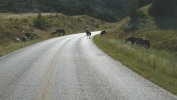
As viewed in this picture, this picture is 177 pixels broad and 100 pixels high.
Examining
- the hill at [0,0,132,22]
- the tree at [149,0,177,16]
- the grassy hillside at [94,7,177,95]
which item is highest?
the hill at [0,0,132,22]

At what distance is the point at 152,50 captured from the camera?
83.0ft

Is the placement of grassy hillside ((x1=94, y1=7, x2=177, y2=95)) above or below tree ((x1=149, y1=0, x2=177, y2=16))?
below

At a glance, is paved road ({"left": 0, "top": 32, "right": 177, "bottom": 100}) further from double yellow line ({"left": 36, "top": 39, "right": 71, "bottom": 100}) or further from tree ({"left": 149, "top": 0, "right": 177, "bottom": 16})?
tree ({"left": 149, "top": 0, "right": 177, "bottom": 16})

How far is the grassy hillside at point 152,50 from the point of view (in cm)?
1238

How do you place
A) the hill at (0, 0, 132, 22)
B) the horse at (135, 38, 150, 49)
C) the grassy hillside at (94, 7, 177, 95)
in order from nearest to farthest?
the grassy hillside at (94, 7, 177, 95) → the horse at (135, 38, 150, 49) → the hill at (0, 0, 132, 22)

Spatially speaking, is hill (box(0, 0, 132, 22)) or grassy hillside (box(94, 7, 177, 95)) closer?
grassy hillside (box(94, 7, 177, 95))

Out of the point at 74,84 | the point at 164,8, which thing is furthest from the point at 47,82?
the point at 164,8

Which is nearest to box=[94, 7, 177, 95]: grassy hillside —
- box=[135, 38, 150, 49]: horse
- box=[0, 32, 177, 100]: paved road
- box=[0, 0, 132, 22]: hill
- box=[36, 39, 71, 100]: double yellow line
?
box=[135, 38, 150, 49]: horse

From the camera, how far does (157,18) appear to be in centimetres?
4594

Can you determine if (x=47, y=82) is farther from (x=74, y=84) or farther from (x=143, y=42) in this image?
(x=143, y=42)

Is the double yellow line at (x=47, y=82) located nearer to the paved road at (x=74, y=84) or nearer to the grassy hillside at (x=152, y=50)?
the paved road at (x=74, y=84)

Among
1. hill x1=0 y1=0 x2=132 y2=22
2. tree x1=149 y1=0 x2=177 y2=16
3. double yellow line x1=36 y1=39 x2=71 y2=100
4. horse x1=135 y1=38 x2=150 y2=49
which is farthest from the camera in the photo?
hill x1=0 y1=0 x2=132 y2=22

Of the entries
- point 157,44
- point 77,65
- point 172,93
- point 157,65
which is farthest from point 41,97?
point 157,44

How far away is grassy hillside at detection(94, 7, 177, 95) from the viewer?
1238 centimetres
